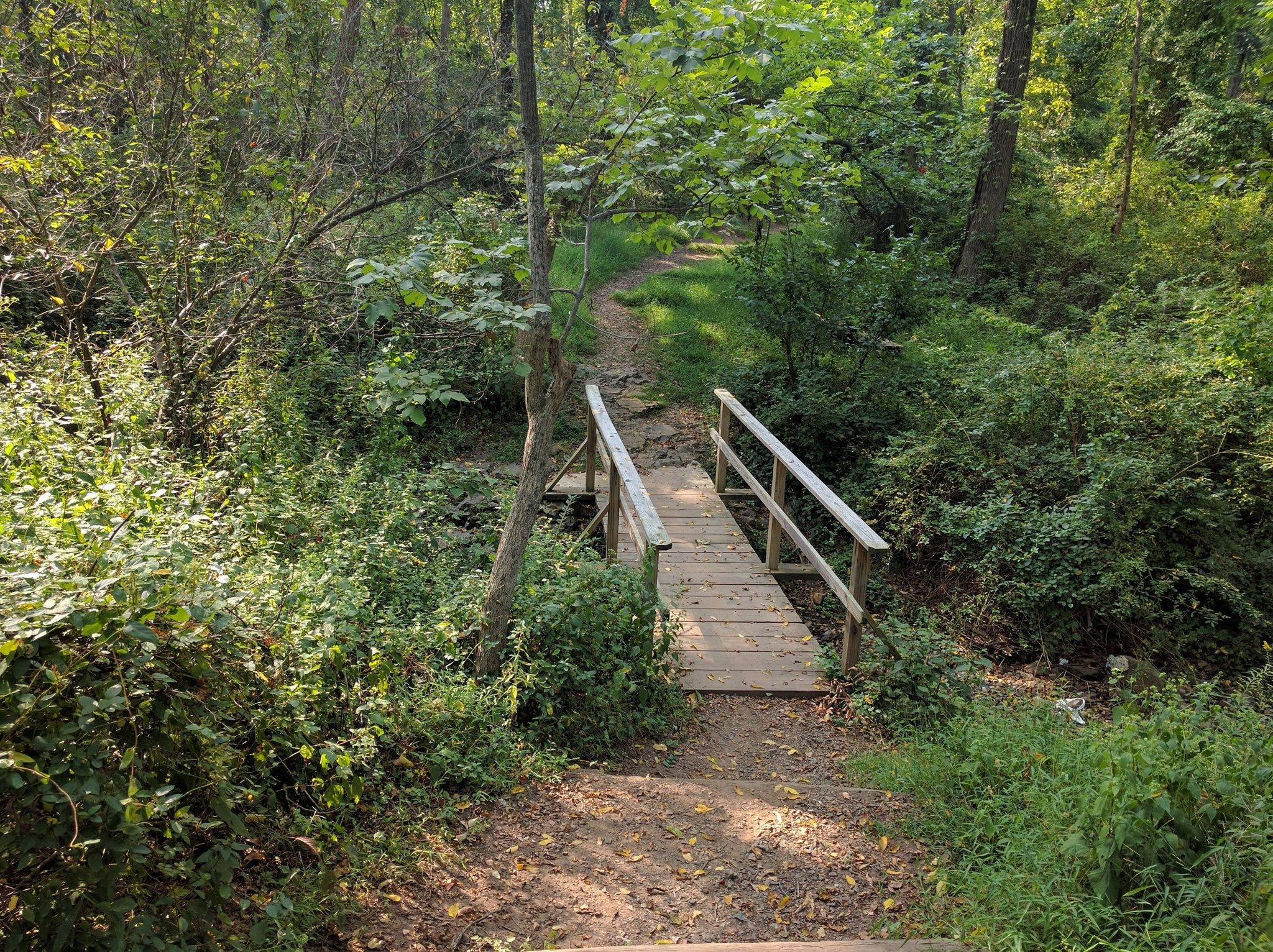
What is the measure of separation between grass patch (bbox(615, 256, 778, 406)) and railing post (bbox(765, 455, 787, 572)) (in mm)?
3761

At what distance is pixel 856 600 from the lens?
517cm

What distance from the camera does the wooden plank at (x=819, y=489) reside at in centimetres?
Answer: 497

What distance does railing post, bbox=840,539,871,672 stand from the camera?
16.7 feet

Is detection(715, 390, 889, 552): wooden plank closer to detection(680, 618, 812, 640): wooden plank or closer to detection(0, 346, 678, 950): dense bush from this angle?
detection(680, 618, 812, 640): wooden plank

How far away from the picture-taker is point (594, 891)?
3068 mm

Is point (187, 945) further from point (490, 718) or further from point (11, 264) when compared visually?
point (11, 264)

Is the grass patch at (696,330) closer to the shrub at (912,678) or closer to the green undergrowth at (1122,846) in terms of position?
the shrub at (912,678)

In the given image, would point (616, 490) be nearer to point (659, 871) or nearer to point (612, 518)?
point (612, 518)

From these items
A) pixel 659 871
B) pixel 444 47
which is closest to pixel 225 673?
pixel 659 871

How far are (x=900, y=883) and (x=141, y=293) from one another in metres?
7.87

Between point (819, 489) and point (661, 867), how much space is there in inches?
116

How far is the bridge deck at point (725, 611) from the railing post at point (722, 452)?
299 mm

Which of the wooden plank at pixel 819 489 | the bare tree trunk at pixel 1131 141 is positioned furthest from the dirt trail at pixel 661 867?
the bare tree trunk at pixel 1131 141

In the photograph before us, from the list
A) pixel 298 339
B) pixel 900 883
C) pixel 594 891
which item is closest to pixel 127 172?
pixel 298 339
